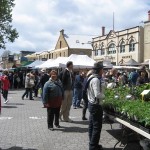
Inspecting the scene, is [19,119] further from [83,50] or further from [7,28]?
[83,50]

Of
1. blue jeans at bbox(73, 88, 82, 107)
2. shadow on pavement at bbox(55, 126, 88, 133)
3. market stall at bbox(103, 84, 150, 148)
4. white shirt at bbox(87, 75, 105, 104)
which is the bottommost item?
shadow on pavement at bbox(55, 126, 88, 133)

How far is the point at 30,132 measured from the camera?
984 centimetres

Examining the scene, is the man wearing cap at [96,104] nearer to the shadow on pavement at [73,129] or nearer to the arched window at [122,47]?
the shadow on pavement at [73,129]

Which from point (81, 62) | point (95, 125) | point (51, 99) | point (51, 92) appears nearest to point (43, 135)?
point (51, 99)

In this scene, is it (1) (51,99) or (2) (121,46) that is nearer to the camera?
(1) (51,99)

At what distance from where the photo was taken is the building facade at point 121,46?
53.6m

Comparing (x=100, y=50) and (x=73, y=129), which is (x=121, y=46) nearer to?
(x=100, y=50)

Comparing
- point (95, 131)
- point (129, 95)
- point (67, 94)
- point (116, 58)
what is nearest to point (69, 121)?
point (67, 94)

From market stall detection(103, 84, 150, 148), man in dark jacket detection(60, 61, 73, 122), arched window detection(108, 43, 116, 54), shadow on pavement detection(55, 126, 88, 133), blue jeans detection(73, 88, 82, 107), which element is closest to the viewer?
market stall detection(103, 84, 150, 148)

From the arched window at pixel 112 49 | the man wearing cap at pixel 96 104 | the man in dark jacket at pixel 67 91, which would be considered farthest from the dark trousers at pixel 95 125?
the arched window at pixel 112 49

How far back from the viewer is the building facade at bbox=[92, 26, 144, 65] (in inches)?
2110

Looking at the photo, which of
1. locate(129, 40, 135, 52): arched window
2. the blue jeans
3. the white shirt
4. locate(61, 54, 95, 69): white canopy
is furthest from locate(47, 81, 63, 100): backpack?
locate(129, 40, 135, 52): arched window

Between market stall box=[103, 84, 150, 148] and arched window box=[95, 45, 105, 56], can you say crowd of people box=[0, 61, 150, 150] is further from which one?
arched window box=[95, 45, 105, 56]

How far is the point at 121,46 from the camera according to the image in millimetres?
60281
